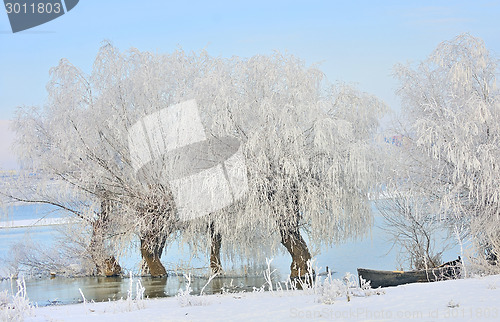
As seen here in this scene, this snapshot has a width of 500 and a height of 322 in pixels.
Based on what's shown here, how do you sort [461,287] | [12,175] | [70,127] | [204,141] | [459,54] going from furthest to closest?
[12,175] → [70,127] → [204,141] → [459,54] → [461,287]

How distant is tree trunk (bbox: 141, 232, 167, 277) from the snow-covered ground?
27.4 ft

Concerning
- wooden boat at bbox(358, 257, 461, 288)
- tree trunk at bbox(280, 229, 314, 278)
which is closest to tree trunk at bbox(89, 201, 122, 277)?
tree trunk at bbox(280, 229, 314, 278)

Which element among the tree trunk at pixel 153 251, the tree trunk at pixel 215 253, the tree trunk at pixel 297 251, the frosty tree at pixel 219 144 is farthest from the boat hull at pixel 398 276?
the tree trunk at pixel 153 251

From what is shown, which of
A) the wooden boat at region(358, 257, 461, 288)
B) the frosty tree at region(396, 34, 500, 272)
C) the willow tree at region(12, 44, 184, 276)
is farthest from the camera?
the willow tree at region(12, 44, 184, 276)

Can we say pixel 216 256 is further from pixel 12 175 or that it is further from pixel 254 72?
pixel 12 175

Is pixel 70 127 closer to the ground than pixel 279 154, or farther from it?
farther from it

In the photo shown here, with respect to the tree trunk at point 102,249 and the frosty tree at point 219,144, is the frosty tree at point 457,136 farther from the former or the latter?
the tree trunk at point 102,249

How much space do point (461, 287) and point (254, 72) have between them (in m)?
8.92

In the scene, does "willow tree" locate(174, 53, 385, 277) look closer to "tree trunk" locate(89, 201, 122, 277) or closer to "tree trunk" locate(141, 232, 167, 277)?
"tree trunk" locate(141, 232, 167, 277)

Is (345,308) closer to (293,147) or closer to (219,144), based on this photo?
(293,147)

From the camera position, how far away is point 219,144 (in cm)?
1518

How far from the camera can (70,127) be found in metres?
16.9

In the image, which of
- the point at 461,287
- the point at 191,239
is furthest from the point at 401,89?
the point at 461,287

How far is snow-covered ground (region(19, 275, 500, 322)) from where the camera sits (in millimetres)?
6402
